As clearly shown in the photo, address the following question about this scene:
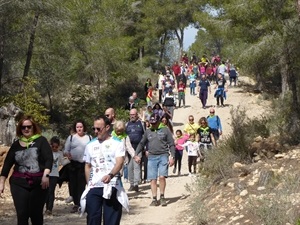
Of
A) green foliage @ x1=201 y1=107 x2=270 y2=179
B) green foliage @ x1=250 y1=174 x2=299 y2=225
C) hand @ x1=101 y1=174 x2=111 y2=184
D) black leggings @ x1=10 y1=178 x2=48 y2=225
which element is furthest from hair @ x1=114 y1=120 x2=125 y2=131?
hand @ x1=101 y1=174 x2=111 y2=184

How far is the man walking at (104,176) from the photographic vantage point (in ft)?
23.8

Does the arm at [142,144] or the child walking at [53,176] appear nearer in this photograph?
the child walking at [53,176]

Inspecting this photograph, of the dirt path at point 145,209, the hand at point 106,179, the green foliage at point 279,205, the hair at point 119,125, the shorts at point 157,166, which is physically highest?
the hair at point 119,125

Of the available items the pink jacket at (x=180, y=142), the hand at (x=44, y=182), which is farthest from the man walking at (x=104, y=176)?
the pink jacket at (x=180, y=142)

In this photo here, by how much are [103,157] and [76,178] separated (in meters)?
3.84

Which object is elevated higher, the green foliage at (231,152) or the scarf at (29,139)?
the scarf at (29,139)

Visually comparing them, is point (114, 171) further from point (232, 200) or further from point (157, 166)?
point (157, 166)

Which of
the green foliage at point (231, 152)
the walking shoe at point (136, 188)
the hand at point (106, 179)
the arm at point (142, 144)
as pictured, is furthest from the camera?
the walking shoe at point (136, 188)

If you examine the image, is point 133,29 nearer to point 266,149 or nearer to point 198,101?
point 198,101

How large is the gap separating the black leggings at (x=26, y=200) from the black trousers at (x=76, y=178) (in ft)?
10.9

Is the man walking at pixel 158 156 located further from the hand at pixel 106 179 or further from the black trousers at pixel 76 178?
the hand at pixel 106 179

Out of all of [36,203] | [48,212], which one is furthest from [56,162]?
[36,203]

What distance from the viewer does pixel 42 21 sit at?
22.7m

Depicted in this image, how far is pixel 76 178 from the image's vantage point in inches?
440
